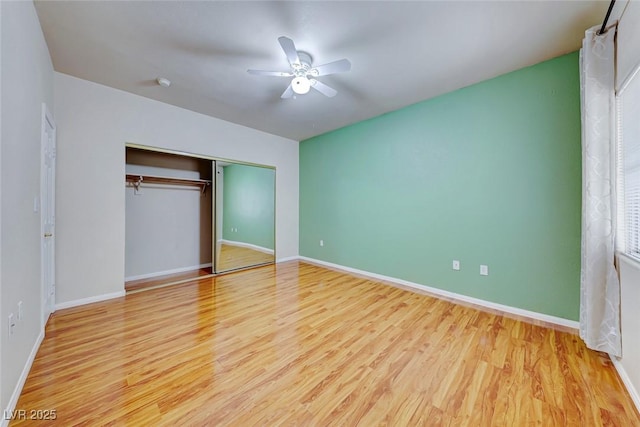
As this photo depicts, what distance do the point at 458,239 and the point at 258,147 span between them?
370cm

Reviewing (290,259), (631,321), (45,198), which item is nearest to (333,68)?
(631,321)

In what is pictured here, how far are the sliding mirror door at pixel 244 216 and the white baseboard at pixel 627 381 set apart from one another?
4.47 meters

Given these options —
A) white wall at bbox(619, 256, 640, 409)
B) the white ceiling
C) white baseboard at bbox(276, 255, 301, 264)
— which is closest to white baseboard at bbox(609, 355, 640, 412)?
white wall at bbox(619, 256, 640, 409)

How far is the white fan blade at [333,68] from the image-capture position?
6.67ft

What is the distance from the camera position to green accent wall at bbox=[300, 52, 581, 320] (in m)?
2.32

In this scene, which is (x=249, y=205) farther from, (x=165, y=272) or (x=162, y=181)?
(x=165, y=272)

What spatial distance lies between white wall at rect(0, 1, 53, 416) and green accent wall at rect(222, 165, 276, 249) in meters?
2.59

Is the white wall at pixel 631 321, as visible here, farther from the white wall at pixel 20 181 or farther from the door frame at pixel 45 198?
the door frame at pixel 45 198

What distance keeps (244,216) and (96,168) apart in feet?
7.77

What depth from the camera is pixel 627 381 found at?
5.07ft

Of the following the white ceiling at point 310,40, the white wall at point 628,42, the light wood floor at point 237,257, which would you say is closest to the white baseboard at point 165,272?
the light wood floor at point 237,257

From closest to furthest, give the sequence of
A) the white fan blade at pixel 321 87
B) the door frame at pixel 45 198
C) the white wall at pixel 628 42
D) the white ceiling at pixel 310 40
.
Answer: the white wall at pixel 628 42 < the white ceiling at pixel 310 40 < the door frame at pixel 45 198 < the white fan blade at pixel 321 87

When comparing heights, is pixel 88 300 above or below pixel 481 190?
below

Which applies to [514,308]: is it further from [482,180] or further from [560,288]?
[482,180]
